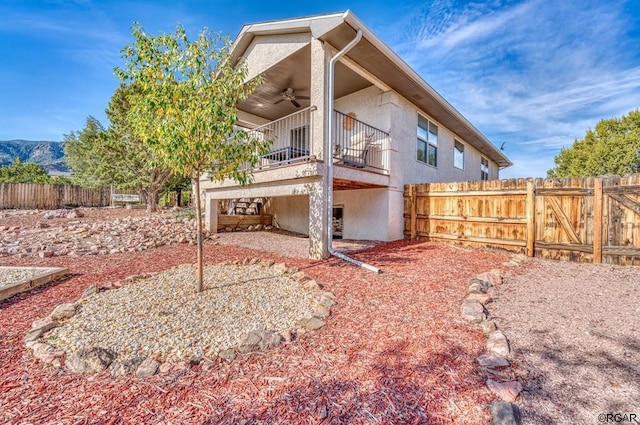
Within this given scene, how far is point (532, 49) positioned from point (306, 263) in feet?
41.0

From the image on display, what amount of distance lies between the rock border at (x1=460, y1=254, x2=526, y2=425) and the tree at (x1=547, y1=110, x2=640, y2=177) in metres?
27.4

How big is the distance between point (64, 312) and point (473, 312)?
5.01 meters

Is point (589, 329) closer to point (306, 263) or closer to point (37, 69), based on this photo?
point (306, 263)

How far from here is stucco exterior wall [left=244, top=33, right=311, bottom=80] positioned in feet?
23.4

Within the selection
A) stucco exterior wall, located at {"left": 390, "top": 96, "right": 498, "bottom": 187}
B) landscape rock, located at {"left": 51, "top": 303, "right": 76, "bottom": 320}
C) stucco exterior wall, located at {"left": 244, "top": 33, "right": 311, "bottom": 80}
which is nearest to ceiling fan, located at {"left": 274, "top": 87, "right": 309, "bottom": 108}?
stucco exterior wall, located at {"left": 244, "top": 33, "right": 311, "bottom": 80}

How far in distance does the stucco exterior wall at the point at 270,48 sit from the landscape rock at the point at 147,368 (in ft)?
22.0

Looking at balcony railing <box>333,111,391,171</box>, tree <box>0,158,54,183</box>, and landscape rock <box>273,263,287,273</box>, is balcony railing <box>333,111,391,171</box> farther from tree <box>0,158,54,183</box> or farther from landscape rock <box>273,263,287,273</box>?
tree <box>0,158,54,183</box>

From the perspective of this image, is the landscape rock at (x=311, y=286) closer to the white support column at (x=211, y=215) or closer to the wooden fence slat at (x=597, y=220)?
the wooden fence slat at (x=597, y=220)

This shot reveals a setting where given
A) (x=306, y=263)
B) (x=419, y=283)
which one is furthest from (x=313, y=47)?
(x=419, y=283)

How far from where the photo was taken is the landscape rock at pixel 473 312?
328 cm

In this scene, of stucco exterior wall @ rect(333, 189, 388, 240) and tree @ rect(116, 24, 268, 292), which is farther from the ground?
tree @ rect(116, 24, 268, 292)

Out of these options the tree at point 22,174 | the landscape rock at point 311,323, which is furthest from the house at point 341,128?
the tree at point 22,174

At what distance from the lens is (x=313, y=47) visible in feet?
21.9

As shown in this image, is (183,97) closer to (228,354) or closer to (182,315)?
(182,315)
